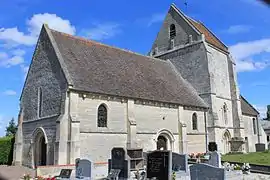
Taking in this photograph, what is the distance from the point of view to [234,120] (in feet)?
104

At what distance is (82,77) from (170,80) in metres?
11.3

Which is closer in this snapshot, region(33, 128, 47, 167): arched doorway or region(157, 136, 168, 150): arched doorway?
region(33, 128, 47, 167): arched doorway

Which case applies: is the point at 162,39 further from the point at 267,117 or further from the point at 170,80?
the point at 267,117

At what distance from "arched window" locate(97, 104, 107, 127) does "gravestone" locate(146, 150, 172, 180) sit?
309 inches

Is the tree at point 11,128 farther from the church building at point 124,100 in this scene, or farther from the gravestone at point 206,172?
the gravestone at point 206,172

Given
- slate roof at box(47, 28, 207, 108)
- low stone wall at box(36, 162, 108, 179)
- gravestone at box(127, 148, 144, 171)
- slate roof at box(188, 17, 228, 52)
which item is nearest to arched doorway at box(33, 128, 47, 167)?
low stone wall at box(36, 162, 108, 179)

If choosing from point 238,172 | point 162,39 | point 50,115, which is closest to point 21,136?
point 50,115

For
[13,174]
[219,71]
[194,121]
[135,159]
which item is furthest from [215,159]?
[219,71]

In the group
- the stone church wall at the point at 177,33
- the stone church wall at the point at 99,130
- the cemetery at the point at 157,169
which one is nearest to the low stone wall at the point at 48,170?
the cemetery at the point at 157,169

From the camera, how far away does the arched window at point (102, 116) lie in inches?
799

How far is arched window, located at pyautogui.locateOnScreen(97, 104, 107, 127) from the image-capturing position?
20.3 m

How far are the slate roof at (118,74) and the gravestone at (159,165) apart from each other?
8.29 m

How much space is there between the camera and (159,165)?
12383 mm

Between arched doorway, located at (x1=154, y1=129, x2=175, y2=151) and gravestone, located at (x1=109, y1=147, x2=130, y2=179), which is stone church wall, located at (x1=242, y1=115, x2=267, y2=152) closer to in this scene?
arched doorway, located at (x1=154, y1=129, x2=175, y2=151)
